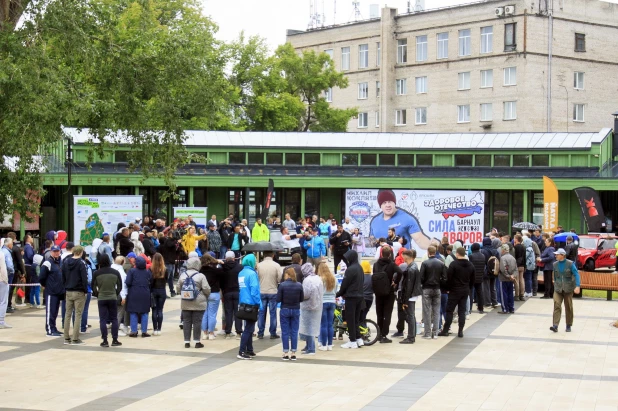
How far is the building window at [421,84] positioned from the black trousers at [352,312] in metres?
55.1

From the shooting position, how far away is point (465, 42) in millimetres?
67438

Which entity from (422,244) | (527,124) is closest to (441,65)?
(527,124)

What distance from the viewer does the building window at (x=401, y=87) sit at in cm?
7125

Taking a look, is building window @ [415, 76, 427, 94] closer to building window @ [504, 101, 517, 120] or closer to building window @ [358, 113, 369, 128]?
building window @ [358, 113, 369, 128]

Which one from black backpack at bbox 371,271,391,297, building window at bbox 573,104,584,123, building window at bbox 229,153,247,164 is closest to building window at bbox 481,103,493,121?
building window at bbox 573,104,584,123

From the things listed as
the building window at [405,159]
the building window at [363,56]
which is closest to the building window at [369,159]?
the building window at [405,159]

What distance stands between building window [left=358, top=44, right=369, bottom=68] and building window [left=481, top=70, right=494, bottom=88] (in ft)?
31.9

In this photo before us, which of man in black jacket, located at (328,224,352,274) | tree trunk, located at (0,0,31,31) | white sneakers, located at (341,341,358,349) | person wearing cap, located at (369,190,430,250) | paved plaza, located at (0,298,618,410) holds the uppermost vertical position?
tree trunk, located at (0,0,31,31)

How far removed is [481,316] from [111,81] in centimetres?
1017

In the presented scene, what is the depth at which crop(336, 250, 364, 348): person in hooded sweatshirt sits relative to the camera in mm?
16391

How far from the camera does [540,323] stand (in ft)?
66.2

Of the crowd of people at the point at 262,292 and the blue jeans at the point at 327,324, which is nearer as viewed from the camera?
the crowd of people at the point at 262,292

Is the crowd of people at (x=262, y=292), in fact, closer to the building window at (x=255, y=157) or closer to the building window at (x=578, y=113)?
the building window at (x=255, y=157)

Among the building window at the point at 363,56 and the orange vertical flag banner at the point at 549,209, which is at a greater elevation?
the building window at the point at 363,56
